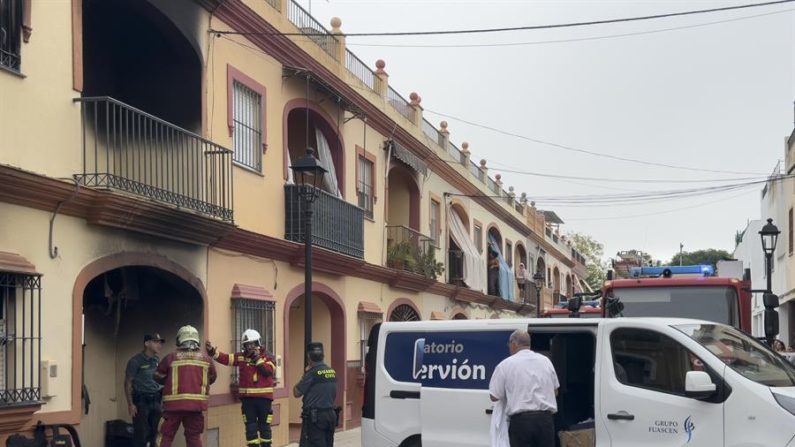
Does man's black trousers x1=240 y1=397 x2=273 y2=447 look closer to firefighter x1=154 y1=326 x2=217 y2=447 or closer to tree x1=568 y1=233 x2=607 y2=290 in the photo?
firefighter x1=154 y1=326 x2=217 y2=447

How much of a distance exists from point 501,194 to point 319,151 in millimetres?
20755

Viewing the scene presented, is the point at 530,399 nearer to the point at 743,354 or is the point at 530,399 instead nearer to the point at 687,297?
the point at 743,354

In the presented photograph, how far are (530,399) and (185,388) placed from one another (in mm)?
4549

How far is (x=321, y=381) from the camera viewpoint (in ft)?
40.2

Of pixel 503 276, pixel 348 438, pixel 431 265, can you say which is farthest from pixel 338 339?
pixel 503 276

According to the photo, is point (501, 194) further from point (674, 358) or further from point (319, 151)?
point (674, 358)

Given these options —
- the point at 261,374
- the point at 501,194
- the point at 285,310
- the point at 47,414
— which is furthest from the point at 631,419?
the point at 501,194

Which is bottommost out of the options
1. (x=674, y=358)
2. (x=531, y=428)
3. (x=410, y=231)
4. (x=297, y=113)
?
(x=531, y=428)

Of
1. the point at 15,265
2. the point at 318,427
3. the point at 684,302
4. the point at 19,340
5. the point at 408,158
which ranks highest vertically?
the point at 408,158

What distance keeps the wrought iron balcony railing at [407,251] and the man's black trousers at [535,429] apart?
48.1 ft

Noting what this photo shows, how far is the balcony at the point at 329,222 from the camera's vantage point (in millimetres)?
17844

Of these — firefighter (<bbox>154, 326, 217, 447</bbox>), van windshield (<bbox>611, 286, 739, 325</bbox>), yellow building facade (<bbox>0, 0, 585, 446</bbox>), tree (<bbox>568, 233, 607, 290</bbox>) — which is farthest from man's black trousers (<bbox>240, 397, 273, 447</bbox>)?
tree (<bbox>568, 233, 607, 290</bbox>)

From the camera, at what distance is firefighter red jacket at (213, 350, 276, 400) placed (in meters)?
13.1

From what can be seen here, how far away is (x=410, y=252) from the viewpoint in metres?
24.6
